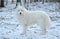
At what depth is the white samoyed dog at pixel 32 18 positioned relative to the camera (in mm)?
7445

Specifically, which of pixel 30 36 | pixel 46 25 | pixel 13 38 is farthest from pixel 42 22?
pixel 13 38

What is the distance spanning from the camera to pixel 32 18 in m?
7.52

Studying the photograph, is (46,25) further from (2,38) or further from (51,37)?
(2,38)

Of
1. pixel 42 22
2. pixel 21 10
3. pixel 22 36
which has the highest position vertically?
pixel 21 10

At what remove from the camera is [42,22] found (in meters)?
7.51

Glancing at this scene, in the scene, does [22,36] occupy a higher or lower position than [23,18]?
lower

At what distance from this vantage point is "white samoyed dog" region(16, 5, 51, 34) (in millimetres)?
7445

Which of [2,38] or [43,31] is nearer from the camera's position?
[2,38]

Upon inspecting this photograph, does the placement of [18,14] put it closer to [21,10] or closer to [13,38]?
[21,10]

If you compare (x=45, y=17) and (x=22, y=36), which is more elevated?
(x=45, y=17)

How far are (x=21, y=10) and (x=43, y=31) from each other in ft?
4.00

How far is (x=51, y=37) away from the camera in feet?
24.1

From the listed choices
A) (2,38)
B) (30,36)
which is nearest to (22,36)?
(30,36)

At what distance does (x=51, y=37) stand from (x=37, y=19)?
2.79ft
